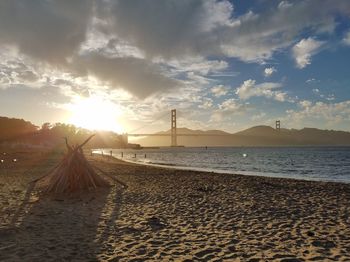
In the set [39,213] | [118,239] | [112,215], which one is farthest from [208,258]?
[39,213]

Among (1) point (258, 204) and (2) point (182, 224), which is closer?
(2) point (182, 224)

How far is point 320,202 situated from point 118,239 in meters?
8.12

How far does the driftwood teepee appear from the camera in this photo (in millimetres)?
14453

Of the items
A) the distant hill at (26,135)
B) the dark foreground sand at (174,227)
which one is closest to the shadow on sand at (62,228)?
the dark foreground sand at (174,227)

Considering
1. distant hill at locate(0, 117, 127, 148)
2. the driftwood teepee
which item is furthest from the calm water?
distant hill at locate(0, 117, 127, 148)

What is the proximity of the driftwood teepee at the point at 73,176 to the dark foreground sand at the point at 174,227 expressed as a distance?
92 centimetres

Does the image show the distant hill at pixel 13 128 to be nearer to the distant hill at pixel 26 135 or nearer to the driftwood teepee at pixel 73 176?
the distant hill at pixel 26 135

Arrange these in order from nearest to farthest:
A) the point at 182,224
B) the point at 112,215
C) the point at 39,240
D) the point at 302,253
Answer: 1. the point at 302,253
2. the point at 39,240
3. the point at 182,224
4. the point at 112,215

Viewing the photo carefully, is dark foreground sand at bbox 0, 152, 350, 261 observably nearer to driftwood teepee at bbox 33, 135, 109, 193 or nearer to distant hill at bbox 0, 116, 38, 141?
driftwood teepee at bbox 33, 135, 109, 193

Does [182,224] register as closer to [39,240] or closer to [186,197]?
[39,240]

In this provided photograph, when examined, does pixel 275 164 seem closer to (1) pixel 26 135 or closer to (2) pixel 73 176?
(2) pixel 73 176

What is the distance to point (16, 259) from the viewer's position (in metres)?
6.10

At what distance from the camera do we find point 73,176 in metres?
14.9

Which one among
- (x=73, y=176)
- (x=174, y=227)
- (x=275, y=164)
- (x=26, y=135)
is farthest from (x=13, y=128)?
(x=174, y=227)
